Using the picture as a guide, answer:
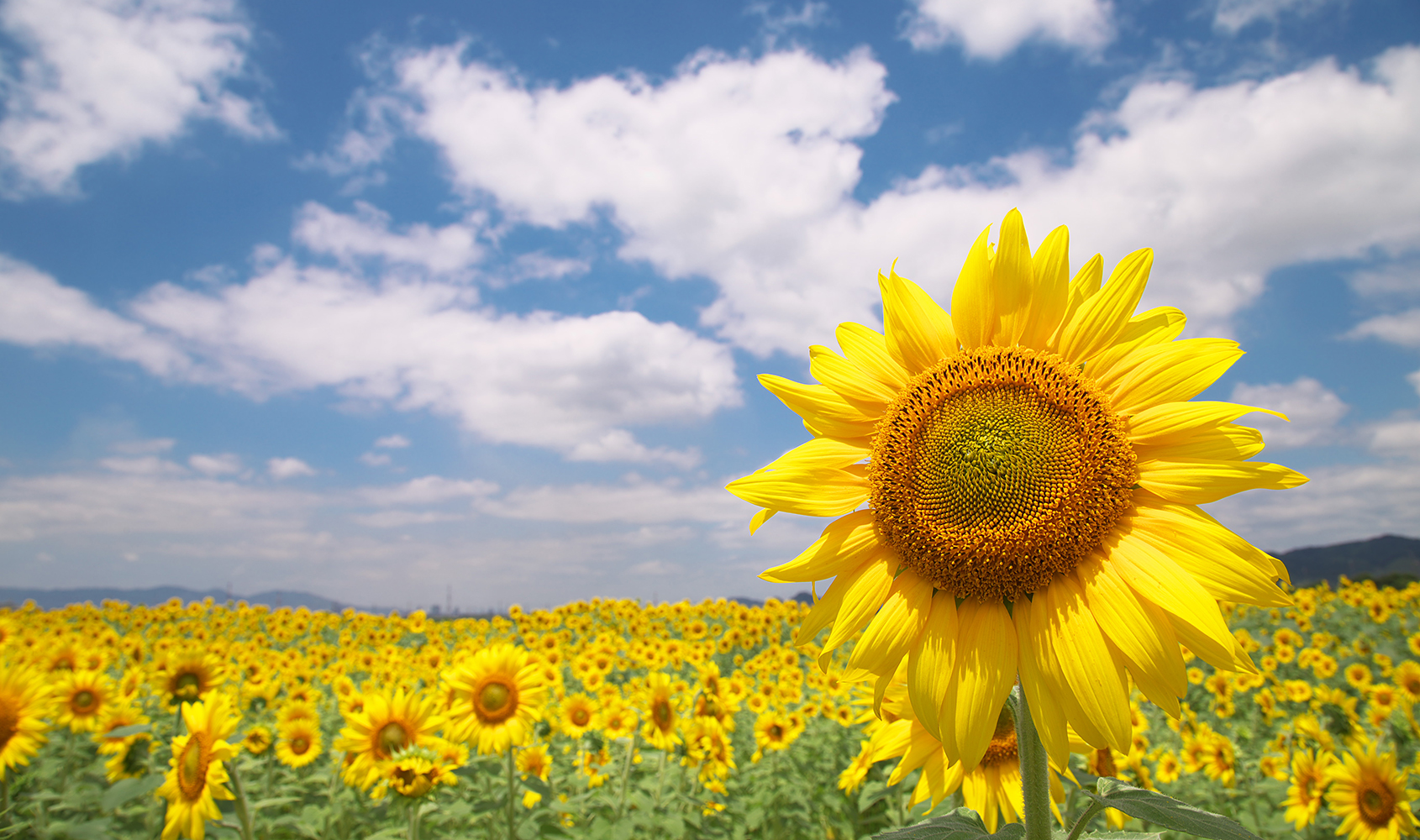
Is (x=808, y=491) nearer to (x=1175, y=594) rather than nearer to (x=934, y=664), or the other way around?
(x=934, y=664)

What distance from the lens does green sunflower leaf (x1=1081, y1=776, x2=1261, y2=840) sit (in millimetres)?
1374

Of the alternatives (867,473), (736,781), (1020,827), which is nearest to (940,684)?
(1020,827)

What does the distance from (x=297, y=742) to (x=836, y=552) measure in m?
7.81

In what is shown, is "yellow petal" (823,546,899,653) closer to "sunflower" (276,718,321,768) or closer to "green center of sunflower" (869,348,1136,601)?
"green center of sunflower" (869,348,1136,601)

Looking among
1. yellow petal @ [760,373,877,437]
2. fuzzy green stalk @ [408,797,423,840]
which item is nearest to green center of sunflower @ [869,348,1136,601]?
yellow petal @ [760,373,877,437]

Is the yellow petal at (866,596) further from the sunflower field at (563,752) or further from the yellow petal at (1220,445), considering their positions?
the yellow petal at (1220,445)

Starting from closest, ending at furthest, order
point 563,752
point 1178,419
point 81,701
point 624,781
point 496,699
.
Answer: point 1178,419 < point 496,699 < point 624,781 < point 81,701 < point 563,752

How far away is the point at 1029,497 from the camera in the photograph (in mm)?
1570

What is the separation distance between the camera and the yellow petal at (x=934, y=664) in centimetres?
160

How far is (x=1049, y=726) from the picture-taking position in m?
1.49

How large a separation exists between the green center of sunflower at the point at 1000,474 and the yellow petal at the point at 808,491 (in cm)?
8

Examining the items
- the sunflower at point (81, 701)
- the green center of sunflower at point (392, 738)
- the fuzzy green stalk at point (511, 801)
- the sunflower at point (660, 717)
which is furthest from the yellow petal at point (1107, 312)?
the sunflower at point (81, 701)

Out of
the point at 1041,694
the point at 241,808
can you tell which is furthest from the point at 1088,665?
the point at 241,808

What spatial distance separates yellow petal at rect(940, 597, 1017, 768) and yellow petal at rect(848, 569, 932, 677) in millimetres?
117
